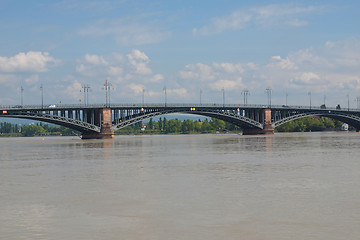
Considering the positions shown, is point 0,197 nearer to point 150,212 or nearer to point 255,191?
point 150,212

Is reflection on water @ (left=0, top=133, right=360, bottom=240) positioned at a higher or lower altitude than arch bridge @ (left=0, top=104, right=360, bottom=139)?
lower

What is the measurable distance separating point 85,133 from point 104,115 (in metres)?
7.79

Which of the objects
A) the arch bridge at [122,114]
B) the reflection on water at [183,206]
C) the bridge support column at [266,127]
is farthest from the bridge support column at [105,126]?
the reflection on water at [183,206]

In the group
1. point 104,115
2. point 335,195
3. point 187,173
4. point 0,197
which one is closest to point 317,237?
point 335,195

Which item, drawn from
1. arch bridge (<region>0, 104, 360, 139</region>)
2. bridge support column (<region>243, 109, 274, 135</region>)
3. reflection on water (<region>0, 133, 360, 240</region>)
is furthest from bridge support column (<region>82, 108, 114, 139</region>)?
reflection on water (<region>0, 133, 360, 240</region>)

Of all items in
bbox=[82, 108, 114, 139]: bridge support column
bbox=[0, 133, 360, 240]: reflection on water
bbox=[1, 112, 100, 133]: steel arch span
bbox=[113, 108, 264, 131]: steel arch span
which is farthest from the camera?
bbox=[113, 108, 264, 131]: steel arch span

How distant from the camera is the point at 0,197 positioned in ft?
73.0

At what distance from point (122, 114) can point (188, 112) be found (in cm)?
2146

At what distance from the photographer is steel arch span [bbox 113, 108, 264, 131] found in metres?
132

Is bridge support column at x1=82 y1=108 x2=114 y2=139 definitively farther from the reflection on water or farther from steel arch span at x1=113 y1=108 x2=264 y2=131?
the reflection on water

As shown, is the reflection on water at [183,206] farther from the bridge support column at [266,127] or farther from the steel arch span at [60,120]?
the bridge support column at [266,127]

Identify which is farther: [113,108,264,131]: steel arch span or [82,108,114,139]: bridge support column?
[113,108,264,131]: steel arch span

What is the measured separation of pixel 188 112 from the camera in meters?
145

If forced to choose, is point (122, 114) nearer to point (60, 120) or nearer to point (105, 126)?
point (105, 126)
